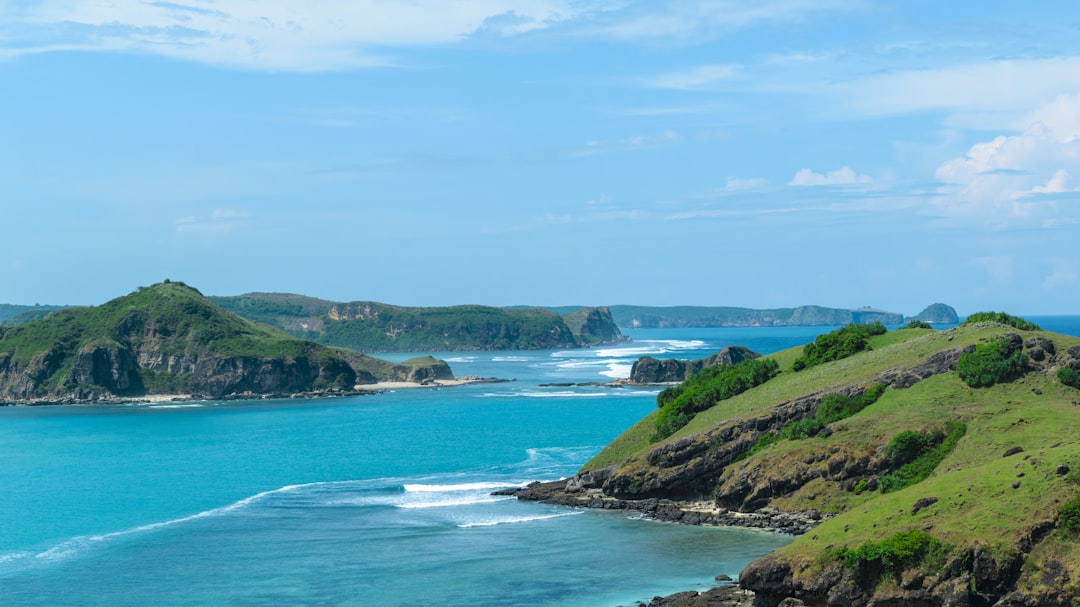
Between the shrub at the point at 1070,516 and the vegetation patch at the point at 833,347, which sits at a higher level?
the vegetation patch at the point at 833,347

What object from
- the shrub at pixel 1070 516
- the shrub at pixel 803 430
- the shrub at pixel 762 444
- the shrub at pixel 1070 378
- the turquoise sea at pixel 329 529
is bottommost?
the turquoise sea at pixel 329 529

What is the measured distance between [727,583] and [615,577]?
22.1ft

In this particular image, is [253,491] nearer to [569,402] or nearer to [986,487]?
[986,487]

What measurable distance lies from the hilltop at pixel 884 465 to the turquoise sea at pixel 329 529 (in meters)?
5.71

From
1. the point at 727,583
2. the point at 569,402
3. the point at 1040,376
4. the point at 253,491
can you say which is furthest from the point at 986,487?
the point at 569,402

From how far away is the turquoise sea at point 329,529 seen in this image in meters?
62.5

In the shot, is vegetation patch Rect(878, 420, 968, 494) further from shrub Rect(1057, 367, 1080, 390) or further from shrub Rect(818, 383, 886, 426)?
shrub Rect(1057, 367, 1080, 390)

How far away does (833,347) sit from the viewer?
100500 millimetres

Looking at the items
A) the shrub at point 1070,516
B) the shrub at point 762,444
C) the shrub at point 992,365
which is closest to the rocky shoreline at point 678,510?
the shrub at point 762,444

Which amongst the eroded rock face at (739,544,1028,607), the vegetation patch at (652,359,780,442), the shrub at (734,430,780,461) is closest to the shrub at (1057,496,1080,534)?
the eroded rock face at (739,544,1028,607)

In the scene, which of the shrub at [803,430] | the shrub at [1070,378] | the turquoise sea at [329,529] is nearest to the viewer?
the turquoise sea at [329,529]

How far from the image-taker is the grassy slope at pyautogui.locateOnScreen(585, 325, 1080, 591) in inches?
2191

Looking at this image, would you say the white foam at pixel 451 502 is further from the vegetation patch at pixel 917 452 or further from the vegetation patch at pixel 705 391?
the vegetation patch at pixel 917 452

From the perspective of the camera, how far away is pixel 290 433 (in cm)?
15338
